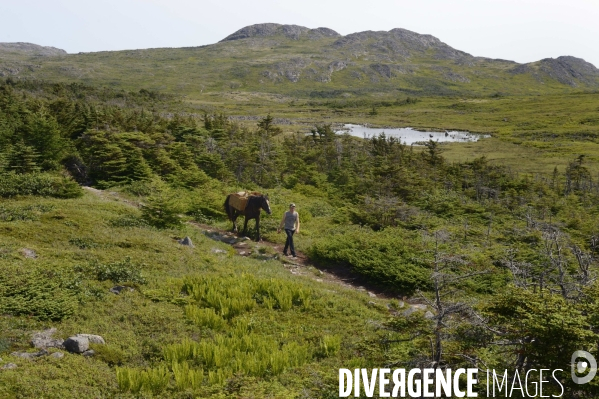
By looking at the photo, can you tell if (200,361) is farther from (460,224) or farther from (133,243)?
(460,224)

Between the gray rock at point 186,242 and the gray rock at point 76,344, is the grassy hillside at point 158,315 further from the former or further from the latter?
the gray rock at point 186,242

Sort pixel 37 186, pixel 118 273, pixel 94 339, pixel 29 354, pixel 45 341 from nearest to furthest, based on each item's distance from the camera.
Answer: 1. pixel 29 354
2. pixel 45 341
3. pixel 94 339
4. pixel 118 273
5. pixel 37 186

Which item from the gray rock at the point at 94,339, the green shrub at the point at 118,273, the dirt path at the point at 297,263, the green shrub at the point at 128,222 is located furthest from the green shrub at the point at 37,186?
the gray rock at the point at 94,339

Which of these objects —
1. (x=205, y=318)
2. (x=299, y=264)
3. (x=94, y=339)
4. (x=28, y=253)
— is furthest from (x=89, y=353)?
(x=299, y=264)

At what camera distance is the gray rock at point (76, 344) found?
7.64 meters

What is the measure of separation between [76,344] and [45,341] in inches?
28.6

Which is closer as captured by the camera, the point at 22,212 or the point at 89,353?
the point at 89,353

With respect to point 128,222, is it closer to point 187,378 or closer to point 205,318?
point 205,318

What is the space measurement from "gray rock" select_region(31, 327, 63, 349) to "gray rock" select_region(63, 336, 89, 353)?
0.18m

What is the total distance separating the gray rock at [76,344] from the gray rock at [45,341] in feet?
0.59

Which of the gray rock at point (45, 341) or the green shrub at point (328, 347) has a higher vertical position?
the gray rock at point (45, 341)

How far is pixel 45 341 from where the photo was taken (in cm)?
784

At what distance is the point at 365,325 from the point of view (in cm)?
986

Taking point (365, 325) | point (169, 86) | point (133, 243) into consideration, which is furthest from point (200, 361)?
point (169, 86)
